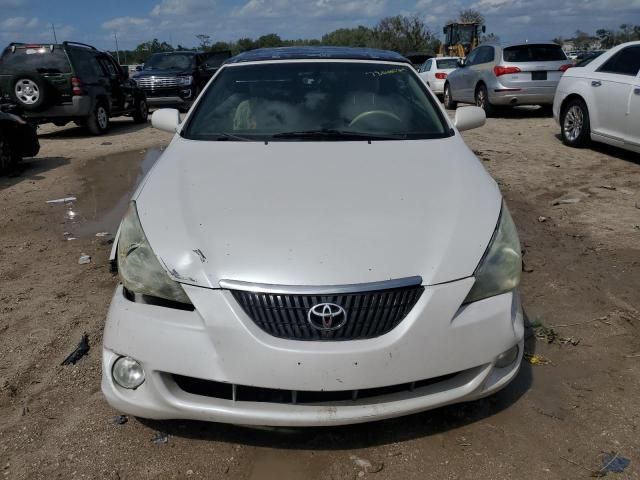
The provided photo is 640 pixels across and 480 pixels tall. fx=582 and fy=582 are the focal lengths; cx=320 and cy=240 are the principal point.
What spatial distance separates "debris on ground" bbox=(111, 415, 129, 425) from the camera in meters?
2.58

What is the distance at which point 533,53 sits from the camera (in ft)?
41.4

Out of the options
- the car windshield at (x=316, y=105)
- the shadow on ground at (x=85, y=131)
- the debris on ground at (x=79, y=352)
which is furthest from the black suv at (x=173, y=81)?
the debris on ground at (x=79, y=352)

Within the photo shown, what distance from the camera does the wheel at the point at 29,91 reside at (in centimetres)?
1067

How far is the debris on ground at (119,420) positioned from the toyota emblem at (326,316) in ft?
3.62

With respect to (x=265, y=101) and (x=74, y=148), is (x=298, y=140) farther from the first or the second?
(x=74, y=148)

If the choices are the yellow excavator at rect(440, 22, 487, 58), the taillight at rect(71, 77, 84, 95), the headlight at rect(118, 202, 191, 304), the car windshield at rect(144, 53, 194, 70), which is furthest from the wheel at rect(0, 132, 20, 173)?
the yellow excavator at rect(440, 22, 487, 58)

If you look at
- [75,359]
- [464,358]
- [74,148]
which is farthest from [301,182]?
[74,148]

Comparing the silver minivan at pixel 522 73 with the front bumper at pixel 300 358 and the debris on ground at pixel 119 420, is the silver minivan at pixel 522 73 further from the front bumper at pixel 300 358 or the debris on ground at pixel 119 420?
the debris on ground at pixel 119 420

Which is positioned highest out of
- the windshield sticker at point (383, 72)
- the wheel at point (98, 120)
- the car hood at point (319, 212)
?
the windshield sticker at point (383, 72)

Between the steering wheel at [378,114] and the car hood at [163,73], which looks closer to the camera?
the steering wheel at [378,114]

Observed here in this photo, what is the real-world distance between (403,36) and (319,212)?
5291 centimetres

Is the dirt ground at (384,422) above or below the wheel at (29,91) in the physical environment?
below

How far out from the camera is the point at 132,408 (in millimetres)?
2258

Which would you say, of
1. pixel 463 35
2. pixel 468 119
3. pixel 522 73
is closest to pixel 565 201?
pixel 468 119
